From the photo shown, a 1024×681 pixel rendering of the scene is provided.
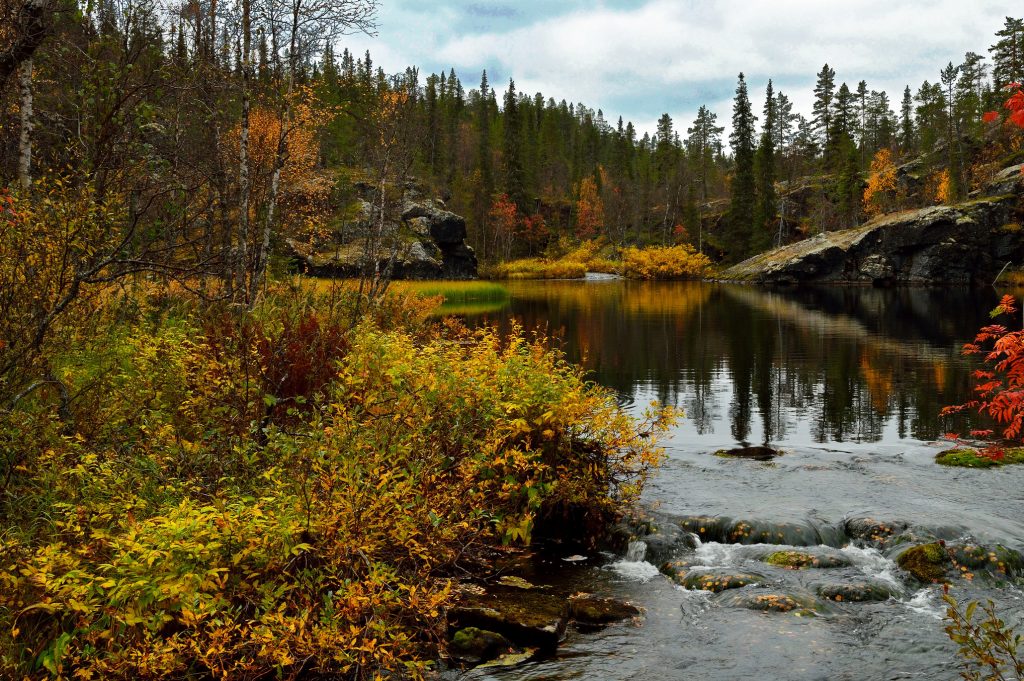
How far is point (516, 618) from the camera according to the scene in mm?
6273

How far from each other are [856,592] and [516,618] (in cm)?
392

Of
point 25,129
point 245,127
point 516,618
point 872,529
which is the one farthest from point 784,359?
point 25,129

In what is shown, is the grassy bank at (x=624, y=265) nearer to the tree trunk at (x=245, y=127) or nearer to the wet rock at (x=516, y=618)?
the tree trunk at (x=245, y=127)

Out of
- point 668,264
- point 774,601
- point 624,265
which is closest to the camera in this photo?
point 774,601

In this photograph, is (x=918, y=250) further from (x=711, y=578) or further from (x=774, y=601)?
(x=774, y=601)

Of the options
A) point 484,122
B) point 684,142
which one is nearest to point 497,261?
point 484,122

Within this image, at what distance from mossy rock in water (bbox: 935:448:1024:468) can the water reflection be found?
168 cm

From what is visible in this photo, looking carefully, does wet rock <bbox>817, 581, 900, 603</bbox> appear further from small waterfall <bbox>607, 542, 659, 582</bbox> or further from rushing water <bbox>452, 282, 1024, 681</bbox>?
small waterfall <bbox>607, 542, 659, 582</bbox>

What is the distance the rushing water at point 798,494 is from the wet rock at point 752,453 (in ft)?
0.81

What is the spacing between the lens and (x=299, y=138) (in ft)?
71.1

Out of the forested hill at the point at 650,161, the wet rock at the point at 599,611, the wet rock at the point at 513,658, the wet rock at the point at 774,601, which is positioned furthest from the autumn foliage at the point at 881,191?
the wet rock at the point at 513,658

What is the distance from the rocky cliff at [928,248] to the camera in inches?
2297

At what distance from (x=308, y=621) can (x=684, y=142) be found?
150 metres

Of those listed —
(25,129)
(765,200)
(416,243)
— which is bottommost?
(25,129)
